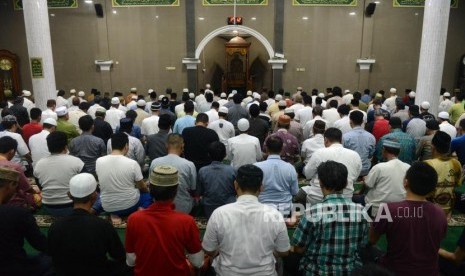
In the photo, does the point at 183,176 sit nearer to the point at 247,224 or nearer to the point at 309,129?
the point at 247,224

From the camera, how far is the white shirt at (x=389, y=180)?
3.17 metres

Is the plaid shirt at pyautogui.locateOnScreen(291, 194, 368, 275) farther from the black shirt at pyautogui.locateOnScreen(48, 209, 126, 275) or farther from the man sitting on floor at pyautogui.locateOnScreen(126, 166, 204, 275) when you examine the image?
the black shirt at pyautogui.locateOnScreen(48, 209, 126, 275)

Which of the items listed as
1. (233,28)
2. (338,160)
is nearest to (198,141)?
(338,160)

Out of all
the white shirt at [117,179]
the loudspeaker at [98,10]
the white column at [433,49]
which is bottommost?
the white shirt at [117,179]

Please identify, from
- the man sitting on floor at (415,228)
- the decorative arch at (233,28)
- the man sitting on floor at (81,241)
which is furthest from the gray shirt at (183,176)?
the decorative arch at (233,28)

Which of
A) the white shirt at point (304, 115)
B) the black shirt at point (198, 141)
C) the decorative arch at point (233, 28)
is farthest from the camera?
the decorative arch at point (233, 28)

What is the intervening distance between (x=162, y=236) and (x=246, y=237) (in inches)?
18.0

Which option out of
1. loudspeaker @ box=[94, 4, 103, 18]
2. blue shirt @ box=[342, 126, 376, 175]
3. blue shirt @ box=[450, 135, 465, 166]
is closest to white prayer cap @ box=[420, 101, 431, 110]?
blue shirt @ box=[450, 135, 465, 166]

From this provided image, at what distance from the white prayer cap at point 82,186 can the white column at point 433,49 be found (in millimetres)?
6189

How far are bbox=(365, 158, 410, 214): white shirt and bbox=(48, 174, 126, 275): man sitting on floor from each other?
2.14 metres

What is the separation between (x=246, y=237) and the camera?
2.09 metres

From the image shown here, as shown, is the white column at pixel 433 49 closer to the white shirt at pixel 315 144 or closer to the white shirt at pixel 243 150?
the white shirt at pixel 315 144

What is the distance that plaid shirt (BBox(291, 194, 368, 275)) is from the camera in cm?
211

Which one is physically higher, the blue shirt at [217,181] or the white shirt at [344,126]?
the white shirt at [344,126]
